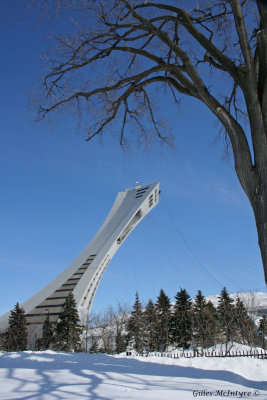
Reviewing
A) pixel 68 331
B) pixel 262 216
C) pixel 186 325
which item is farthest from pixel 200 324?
pixel 262 216

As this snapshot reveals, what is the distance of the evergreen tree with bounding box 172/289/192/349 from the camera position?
25719 mm

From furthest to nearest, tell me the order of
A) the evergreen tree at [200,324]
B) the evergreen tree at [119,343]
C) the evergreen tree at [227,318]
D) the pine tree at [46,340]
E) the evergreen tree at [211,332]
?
the pine tree at [46,340] → the evergreen tree at [119,343] → the evergreen tree at [200,324] → the evergreen tree at [211,332] → the evergreen tree at [227,318]

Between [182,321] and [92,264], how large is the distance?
24.7 meters

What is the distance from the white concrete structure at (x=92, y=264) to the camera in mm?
43938

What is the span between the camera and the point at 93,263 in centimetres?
4872

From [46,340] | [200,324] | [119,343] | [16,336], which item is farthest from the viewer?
[46,340]

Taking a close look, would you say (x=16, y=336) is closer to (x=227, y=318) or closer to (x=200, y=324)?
(x=200, y=324)

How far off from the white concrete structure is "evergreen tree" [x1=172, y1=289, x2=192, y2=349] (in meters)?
17.6

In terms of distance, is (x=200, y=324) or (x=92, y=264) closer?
(x=200, y=324)

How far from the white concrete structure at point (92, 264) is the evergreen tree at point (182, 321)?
57.9ft

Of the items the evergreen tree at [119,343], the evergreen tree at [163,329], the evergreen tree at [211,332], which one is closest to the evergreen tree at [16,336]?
the evergreen tree at [119,343]

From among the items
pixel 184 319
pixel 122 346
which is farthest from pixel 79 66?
pixel 122 346

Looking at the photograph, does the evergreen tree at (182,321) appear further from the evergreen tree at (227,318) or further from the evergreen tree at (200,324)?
the evergreen tree at (227,318)

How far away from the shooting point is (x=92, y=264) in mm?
48875
